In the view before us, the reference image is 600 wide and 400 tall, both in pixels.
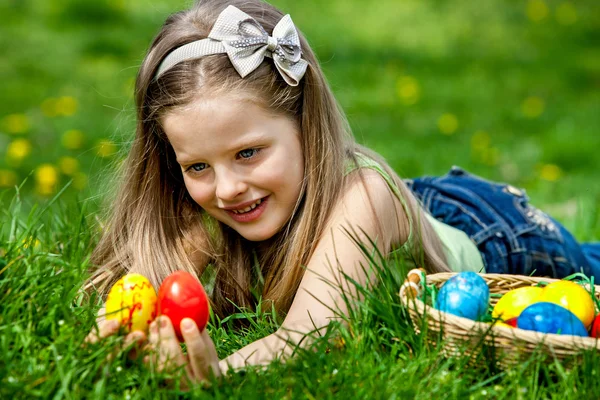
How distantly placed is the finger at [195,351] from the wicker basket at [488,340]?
1.63 feet

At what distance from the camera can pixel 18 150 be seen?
17.3ft

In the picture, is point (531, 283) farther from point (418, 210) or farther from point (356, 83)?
point (356, 83)

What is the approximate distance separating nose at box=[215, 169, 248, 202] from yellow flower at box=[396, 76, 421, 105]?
4313mm

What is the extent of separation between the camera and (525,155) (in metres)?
5.49

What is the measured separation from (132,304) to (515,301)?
968 millimetres

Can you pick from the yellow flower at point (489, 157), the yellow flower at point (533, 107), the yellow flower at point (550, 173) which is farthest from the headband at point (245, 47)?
the yellow flower at point (533, 107)

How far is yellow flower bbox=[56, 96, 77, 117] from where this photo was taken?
6.23 meters

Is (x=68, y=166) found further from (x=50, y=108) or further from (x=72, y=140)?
(x=50, y=108)

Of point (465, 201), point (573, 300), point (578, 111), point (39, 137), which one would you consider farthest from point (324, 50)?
point (573, 300)

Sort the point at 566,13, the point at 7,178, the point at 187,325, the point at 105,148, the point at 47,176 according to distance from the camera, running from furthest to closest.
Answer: the point at 566,13 → the point at 7,178 → the point at 105,148 → the point at 47,176 → the point at 187,325

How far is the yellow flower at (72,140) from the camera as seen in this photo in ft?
18.4

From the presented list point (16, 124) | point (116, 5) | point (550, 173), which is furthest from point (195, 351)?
point (116, 5)

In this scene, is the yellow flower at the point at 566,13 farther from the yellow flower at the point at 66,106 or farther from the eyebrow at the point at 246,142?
the eyebrow at the point at 246,142

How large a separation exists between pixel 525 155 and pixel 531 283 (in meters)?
3.18
